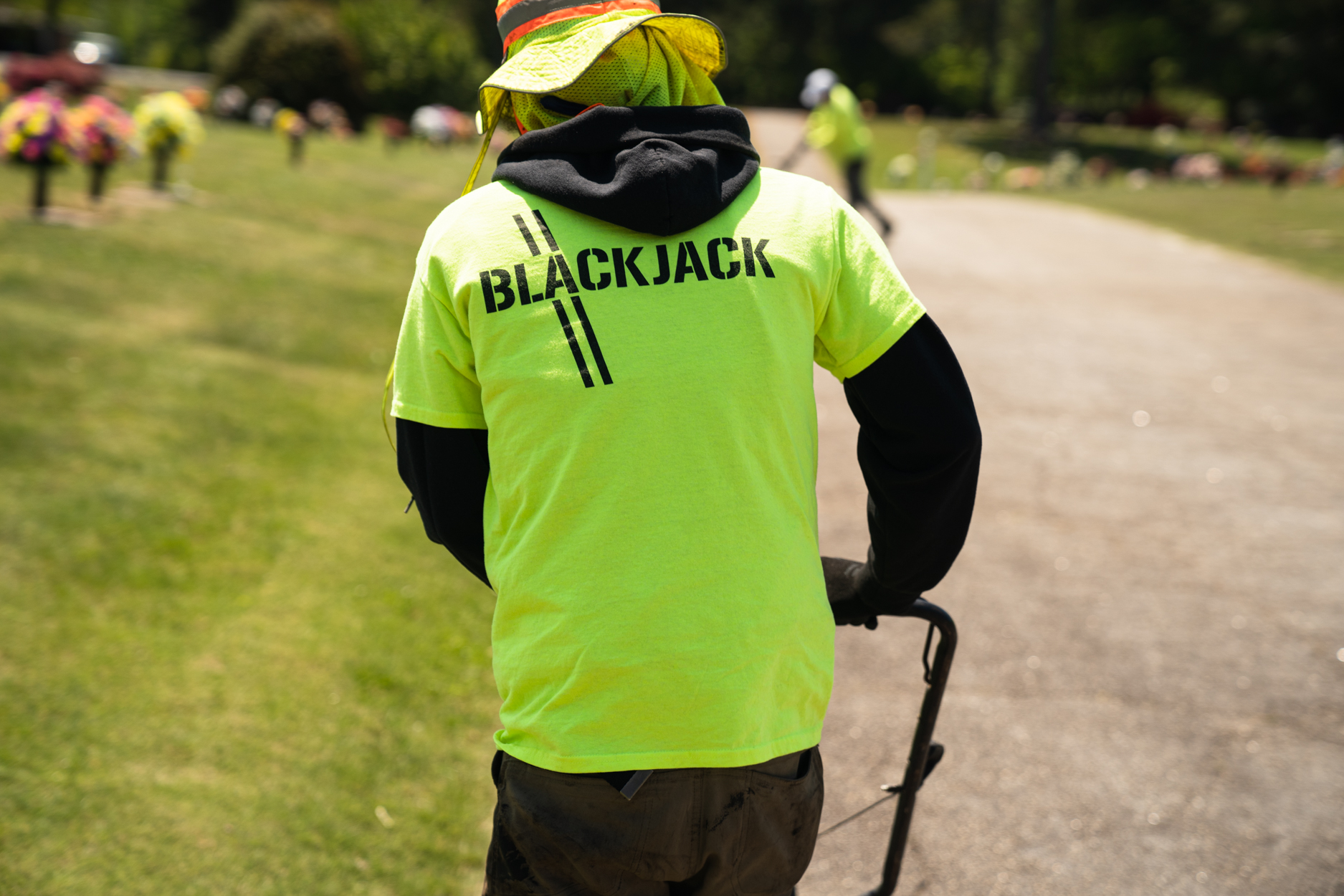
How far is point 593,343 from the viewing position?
1.53 metres

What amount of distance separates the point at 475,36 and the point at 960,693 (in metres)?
50.2

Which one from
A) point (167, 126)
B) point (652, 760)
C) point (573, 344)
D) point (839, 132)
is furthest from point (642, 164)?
point (167, 126)

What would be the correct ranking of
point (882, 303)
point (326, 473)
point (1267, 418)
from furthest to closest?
point (1267, 418)
point (326, 473)
point (882, 303)

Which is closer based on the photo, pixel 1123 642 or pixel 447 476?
pixel 447 476

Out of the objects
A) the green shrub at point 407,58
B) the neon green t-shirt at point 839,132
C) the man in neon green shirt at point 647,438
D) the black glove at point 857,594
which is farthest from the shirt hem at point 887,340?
the green shrub at point 407,58

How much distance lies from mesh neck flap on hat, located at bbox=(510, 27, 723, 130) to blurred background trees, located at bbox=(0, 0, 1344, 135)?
110 ft

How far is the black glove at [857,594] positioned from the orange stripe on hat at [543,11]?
40.9 inches

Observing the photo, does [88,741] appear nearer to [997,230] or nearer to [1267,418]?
[1267,418]

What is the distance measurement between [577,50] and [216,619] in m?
3.81

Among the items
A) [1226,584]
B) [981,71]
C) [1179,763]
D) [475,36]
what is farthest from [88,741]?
[981,71]

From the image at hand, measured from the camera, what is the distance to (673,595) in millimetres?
1533

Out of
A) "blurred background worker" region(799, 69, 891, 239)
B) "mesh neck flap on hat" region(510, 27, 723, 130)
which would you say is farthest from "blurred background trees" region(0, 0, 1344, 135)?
"mesh neck flap on hat" region(510, 27, 723, 130)

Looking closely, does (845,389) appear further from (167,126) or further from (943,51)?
(943,51)

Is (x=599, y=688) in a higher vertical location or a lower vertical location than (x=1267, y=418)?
higher
